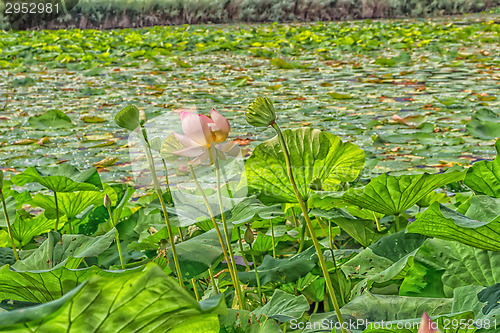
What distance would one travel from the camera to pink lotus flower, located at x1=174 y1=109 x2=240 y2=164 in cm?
57

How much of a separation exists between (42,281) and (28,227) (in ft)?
1.69

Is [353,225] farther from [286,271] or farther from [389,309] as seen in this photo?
[389,309]

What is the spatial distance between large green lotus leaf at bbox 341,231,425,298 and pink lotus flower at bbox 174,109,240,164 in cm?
25

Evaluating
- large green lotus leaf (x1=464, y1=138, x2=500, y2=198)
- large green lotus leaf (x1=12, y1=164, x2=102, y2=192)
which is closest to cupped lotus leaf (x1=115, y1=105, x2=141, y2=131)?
large green lotus leaf (x1=12, y1=164, x2=102, y2=192)

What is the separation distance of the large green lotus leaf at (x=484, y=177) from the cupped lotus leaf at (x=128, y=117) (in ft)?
1.79

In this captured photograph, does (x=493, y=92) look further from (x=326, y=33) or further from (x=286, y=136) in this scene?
(x=326, y=33)

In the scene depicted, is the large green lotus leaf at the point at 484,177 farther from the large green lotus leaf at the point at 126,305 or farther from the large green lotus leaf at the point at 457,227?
the large green lotus leaf at the point at 126,305

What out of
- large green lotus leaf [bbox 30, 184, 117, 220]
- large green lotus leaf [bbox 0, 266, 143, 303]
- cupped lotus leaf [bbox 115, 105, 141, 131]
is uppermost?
cupped lotus leaf [bbox 115, 105, 141, 131]

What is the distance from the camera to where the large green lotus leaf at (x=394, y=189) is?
754 millimetres

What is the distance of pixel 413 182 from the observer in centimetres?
77

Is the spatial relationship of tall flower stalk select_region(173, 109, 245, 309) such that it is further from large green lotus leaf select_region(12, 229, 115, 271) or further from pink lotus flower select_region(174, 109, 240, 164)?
large green lotus leaf select_region(12, 229, 115, 271)

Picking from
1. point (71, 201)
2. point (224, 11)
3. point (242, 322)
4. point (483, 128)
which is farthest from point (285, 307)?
point (224, 11)

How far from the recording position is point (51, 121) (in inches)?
103

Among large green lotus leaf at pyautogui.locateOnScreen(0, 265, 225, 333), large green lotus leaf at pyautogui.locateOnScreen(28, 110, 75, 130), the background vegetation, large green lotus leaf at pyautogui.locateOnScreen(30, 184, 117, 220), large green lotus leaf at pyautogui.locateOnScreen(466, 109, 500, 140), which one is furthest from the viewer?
the background vegetation
